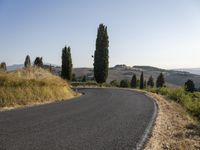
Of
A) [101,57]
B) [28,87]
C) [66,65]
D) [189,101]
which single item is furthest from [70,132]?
[66,65]

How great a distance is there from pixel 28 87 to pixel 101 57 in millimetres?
38380

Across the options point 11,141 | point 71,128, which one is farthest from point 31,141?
point 71,128

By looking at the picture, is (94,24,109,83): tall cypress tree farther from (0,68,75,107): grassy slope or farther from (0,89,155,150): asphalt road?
(0,89,155,150): asphalt road

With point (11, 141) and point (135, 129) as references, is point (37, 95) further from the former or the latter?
point (11, 141)

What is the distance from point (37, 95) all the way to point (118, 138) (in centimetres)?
1201

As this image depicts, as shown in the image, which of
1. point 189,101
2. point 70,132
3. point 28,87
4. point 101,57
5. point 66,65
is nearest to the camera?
point 70,132

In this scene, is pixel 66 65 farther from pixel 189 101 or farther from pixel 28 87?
pixel 28 87

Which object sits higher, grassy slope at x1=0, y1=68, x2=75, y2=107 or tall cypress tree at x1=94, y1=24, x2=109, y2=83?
tall cypress tree at x1=94, y1=24, x2=109, y2=83

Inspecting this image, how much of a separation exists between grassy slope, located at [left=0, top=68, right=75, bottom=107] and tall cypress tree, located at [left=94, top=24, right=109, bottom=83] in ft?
107

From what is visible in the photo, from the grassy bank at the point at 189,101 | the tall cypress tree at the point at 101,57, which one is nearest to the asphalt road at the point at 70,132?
the grassy bank at the point at 189,101

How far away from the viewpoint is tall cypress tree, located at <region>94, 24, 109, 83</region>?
57.8 m

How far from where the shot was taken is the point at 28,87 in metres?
19.8

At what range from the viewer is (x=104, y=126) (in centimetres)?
1107

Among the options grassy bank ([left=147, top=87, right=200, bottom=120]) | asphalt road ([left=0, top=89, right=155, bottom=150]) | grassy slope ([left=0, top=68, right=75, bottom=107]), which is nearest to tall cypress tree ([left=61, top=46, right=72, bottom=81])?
grassy bank ([left=147, top=87, right=200, bottom=120])
